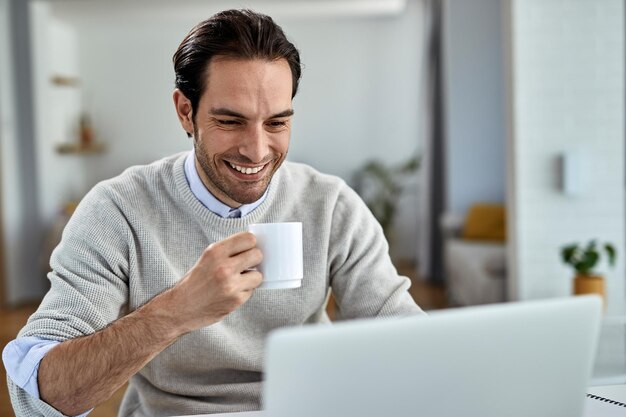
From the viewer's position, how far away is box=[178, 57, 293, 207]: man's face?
1.29 meters

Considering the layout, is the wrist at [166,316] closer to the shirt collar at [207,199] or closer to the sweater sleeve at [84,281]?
the sweater sleeve at [84,281]

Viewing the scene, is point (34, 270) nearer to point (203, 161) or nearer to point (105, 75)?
point (105, 75)

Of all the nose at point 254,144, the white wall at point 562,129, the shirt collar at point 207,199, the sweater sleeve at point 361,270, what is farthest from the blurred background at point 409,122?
the nose at point 254,144

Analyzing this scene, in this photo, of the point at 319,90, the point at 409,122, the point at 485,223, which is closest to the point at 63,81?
the point at 319,90

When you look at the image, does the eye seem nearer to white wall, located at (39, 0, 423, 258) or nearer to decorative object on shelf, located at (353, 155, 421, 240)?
decorative object on shelf, located at (353, 155, 421, 240)

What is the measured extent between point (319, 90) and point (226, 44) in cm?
633

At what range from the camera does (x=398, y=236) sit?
298 inches

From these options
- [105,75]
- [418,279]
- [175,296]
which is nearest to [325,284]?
[175,296]

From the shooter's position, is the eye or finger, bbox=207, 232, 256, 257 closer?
finger, bbox=207, 232, 256, 257

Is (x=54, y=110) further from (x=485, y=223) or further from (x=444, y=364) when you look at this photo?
(x=444, y=364)

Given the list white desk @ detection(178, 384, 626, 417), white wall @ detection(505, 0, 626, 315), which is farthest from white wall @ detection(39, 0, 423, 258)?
white desk @ detection(178, 384, 626, 417)

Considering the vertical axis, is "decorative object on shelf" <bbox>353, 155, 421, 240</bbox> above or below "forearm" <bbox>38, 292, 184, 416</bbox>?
below

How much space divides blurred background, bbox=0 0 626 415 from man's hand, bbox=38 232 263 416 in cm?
257

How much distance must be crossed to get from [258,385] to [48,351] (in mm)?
389
